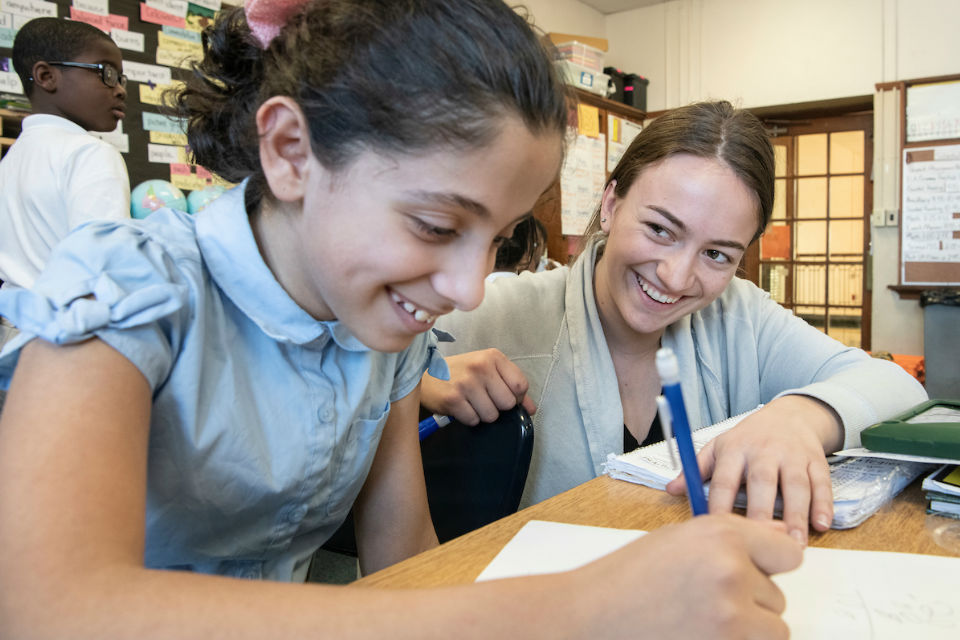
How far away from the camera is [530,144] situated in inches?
24.1

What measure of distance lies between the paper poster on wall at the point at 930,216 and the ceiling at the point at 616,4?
7.03ft

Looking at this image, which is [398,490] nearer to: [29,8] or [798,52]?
[29,8]

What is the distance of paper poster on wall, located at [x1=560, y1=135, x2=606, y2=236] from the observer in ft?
15.5

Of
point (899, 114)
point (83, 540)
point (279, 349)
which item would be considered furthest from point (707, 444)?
point (899, 114)

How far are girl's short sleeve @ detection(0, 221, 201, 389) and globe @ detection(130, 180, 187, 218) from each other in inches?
83.6

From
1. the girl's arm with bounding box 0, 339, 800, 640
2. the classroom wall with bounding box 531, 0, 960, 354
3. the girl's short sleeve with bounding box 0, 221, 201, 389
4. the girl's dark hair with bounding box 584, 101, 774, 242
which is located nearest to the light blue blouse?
the girl's short sleeve with bounding box 0, 221, 201, 389

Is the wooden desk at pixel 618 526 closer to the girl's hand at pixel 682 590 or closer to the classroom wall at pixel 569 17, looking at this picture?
the girl's hand at pixel 682 590

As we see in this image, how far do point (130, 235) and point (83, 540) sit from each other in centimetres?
27

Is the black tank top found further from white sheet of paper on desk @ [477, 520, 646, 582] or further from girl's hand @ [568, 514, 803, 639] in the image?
girl's hand @ [568, 514, 803, 639]

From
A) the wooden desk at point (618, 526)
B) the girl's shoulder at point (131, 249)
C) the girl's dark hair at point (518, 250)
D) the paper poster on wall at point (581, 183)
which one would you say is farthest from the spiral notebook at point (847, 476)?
the paper poster on wall at point (581, 183)

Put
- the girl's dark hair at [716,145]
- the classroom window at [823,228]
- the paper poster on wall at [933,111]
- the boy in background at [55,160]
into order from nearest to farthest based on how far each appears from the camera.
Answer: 1. the girl's dark hair at [716,145]
2. the boy in background at [55,160]
3. the paper poster on wall at [933,111]
4. the classroom window at [823,228]

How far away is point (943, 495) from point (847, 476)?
0.30 feet

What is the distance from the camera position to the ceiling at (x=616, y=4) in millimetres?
5406

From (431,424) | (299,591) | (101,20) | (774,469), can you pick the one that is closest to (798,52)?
(101,20)
